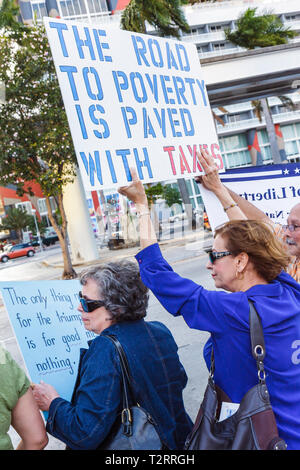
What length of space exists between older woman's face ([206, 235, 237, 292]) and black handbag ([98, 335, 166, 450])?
516 millimetres

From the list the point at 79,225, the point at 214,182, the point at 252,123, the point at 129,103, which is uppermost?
the point at 252,123

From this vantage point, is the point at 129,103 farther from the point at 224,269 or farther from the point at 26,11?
the point at 26,11

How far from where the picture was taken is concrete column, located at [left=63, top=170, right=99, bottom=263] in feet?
64.7

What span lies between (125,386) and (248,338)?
52 cm

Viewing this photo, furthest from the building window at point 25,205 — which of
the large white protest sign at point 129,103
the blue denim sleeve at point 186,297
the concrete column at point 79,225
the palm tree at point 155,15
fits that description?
the blue denim sleeve at point 186,297

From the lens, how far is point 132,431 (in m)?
1.57

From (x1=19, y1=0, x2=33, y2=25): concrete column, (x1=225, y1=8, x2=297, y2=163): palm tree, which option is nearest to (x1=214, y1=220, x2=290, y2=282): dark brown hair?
(x1=225, y1=8, x2=297, y2=163): palm tree

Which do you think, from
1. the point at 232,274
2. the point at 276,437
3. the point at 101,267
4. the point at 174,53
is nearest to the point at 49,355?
the point at 101,267

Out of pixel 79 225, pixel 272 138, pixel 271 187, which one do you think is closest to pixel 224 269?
pixel 271 187

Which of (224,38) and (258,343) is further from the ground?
(224,38)

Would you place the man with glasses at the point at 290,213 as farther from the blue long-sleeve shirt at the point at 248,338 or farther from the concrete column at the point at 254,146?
the concrete column at the point at 254,146

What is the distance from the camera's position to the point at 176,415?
6.03 ft

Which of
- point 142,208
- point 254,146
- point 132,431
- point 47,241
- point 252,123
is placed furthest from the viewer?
point 254,146

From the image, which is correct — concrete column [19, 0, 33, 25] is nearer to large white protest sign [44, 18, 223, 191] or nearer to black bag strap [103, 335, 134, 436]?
large white protest sign [44, 18, 223, 191]
